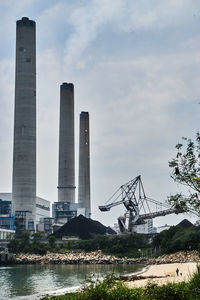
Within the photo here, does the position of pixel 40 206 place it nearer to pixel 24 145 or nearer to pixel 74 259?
pixel 24 145

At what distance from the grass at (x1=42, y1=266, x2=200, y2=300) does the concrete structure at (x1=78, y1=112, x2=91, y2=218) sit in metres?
158

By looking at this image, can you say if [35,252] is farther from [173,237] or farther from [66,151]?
[66,151]

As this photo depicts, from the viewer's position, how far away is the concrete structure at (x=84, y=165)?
592ft

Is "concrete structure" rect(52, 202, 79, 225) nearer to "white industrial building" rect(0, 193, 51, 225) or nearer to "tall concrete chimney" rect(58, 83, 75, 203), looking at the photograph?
"tall concrete chimney" rect(58, 83, 75, 203)

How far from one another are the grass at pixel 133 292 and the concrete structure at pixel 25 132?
356 ft

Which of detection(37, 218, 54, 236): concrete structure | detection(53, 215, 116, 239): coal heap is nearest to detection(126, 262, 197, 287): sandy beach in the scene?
detection(53, 215, 116, 239): coal heap

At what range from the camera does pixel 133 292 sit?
46.0 feet

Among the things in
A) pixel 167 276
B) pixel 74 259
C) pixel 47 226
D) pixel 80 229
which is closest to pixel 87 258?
pixel 74 259

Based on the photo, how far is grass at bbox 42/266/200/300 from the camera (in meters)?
13.5

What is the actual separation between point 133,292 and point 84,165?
16999 cm

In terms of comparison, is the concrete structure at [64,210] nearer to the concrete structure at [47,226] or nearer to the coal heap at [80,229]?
the concrete structure at [47,226]

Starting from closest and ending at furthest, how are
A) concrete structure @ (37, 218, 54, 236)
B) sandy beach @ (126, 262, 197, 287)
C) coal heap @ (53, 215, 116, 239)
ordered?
1. sandy beach @ (126, 262, 197, 287)
2. coal heap @ (53, 215, 116, 239)
3. concrete structure @ (37, 218, 54, 236)

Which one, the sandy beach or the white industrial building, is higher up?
the white industrial building

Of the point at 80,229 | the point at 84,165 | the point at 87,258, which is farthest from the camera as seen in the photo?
the point at 84,165
